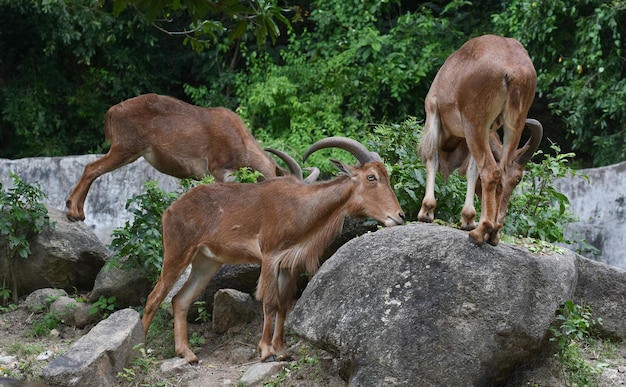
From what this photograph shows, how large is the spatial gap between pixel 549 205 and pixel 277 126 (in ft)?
20.3

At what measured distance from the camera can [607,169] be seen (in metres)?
11.9

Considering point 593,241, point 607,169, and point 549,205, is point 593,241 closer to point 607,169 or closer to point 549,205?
point 607,169

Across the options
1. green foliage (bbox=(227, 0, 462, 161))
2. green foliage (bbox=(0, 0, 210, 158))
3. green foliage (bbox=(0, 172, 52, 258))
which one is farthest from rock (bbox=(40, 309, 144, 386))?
green foliage (bbox=(0, 0, 210, 158))

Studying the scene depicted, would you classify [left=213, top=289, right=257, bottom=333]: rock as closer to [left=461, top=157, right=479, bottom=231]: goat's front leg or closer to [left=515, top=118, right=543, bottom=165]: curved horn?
[left=461, top=157, right=479, bottom=231]: goat's front leg

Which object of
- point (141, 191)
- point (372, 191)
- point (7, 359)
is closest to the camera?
point (372, 191)

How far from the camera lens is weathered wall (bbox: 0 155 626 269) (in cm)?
1169

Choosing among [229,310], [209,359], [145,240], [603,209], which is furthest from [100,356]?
[603,209]

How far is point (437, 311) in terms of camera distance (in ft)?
22.2

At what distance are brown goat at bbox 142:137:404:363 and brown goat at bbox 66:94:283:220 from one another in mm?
2150

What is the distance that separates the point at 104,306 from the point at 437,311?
4.35 m

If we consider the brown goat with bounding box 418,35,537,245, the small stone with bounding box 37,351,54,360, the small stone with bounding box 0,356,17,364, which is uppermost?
the brown goat with bounding box 418,35,537,245

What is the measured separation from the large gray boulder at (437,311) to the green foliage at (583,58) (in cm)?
682

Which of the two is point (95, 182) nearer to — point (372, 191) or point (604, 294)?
point (372, 191)

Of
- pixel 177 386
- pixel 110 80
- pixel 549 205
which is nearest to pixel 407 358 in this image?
pixel 177 386
